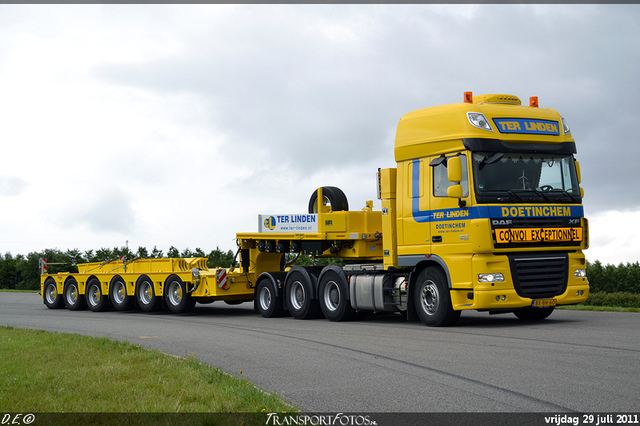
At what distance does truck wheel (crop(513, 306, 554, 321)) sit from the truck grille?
1233mm

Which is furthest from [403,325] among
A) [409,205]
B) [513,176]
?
[513,176]

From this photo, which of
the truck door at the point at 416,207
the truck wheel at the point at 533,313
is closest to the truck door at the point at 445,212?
the truck door at the point at 416,207

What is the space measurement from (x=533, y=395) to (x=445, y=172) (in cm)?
706

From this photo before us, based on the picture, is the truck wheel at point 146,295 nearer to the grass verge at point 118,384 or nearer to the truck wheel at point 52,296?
the truck wheel at point 52,296

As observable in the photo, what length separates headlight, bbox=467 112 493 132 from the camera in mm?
12922

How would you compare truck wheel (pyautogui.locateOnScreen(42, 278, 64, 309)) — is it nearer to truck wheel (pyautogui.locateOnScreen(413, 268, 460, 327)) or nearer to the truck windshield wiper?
truck wheel (pyautogui.locateOnScreen(413, 268, 460, 327))

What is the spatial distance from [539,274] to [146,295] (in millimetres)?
12712

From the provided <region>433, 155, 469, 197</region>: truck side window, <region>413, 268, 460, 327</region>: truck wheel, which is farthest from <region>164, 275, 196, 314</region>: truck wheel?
<region>433, 155, 469, 197</region>: truck side window

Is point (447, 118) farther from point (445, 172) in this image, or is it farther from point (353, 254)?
point (353, 254)

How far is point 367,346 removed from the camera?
10.8m

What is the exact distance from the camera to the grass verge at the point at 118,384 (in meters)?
6.49

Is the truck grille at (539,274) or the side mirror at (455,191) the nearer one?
the side mirror at (455,191)

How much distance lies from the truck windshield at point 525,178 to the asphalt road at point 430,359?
94.3 inches

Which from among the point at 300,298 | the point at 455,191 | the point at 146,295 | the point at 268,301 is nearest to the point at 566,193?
the point at 455,191
